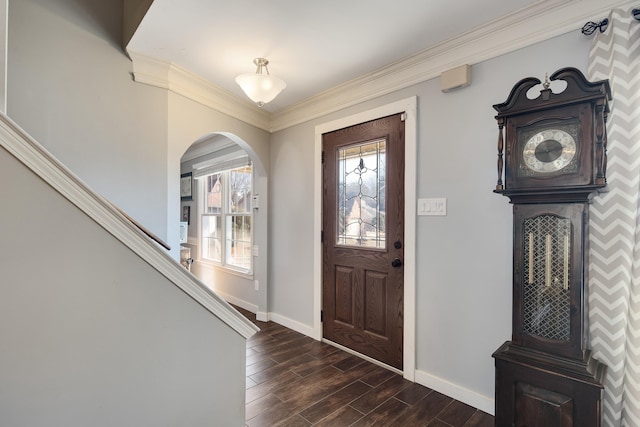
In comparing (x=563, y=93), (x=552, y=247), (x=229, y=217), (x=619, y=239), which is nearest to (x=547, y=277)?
(x=552, y=247)

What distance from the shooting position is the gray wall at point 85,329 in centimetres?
84

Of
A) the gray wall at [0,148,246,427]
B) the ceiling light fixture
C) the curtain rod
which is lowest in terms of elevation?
the gray wall at [0,148,246,427]

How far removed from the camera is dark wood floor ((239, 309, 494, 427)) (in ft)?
6.29

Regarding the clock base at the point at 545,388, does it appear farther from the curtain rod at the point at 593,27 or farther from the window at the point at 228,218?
the window at the point at 228,218

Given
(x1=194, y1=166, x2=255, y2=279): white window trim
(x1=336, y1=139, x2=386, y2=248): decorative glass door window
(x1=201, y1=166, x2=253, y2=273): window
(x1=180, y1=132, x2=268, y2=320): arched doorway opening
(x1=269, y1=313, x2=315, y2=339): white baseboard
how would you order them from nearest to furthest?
(x1=336, y1=139, x2=386, y2=248): decorative glass door window → (x1=269, y1=313, x2=315, y2=339): white baseboard → (x1=180, y1=132, x2=268, y2=320): arched doorway opening → (x1=194, y1=166, x2=255, y2=279): white window trim → (x1=201, y1=166, x2=253, y2=273): window

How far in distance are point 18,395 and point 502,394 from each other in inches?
74.6

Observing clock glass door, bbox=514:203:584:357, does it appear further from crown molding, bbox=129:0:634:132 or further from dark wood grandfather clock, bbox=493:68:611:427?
crown molding, bbox=129:0:634:132

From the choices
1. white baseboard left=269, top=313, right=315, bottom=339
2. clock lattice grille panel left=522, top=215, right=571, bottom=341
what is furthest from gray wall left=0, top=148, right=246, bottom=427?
white baseboard left=269, top=313, right=315, bottom=339

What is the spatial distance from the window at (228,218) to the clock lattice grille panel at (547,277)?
10.7ft

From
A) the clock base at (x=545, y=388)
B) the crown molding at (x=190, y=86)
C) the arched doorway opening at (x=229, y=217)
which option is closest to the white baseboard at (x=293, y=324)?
the arched doorway opening at (x=229, y=217)

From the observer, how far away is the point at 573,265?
1375mm

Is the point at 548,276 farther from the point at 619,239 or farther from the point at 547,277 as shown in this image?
the point at 619,239

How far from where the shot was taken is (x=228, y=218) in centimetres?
455

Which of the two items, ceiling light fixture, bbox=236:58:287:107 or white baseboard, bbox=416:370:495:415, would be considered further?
ceiling light fixture, bbox=236:58:287:107
